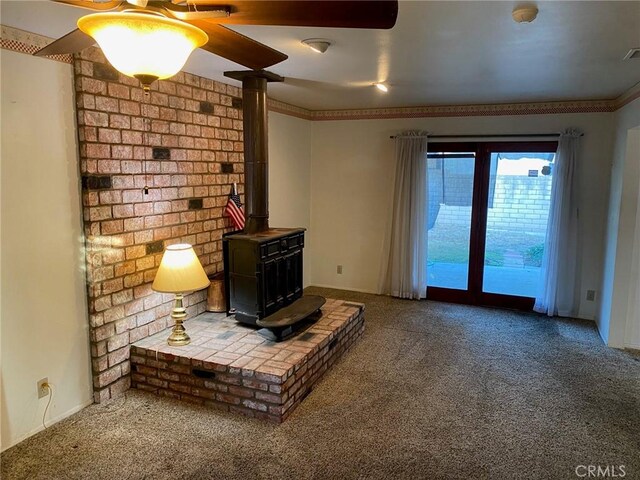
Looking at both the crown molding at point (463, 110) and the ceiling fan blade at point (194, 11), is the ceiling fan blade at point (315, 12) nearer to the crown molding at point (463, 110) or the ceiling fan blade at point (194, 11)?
the ceiling fan blade at point (194, 11)

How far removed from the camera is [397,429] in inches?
111

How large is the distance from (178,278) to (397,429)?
1.78 m

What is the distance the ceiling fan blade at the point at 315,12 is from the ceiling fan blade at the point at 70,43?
61 centimetres

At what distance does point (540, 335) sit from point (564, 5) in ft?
10.9

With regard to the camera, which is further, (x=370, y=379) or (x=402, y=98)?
(x=402, y=98)

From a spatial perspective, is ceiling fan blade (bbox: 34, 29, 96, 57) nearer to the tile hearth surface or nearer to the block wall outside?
the tile hearth surface

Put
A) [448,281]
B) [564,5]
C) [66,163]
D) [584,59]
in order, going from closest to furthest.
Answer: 1. [564,5]
2. [66,163]
3. [584,59]
4. [448,281]

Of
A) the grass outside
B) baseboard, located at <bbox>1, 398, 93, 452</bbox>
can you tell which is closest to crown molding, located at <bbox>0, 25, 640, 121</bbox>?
the grass outside

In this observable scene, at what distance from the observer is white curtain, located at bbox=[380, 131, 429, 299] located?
17.6 feet

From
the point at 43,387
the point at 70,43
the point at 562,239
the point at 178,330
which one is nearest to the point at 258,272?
the point at 178,330

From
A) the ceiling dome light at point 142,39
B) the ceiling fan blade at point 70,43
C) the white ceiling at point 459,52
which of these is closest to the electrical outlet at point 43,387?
the ceiling fan blade at point 70,43

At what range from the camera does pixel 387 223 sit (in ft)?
18.7

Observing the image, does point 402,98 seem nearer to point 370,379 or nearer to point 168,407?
point 370,379

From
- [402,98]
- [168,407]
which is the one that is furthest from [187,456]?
[402,98]
